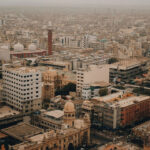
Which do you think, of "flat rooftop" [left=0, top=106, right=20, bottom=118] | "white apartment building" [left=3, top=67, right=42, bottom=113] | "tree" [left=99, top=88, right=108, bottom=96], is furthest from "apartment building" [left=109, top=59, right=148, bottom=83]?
"flat rooftop" [left=0, top=106, right=20, bottom=118]

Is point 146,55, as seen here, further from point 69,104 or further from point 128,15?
point 128,15

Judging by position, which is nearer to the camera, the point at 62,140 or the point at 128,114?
the point at 62,140

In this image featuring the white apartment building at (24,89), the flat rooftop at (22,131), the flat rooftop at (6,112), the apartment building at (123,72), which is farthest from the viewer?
the apartment building at (123,72)

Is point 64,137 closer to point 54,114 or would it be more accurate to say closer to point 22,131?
point 22,131

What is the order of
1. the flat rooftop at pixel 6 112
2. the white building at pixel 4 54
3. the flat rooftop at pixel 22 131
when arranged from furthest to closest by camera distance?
the white building at pixel 4 54, the flat rooftop at pixel 6 112, the flat rooftop at pixel 22 131

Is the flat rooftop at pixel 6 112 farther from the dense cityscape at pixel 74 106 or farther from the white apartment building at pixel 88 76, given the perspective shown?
the white apartment building at pixel 88 76

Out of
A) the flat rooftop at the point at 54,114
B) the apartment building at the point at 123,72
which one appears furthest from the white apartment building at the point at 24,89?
the apartment building at the point at 123,72

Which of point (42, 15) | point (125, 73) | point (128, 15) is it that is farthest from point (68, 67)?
point (42, 15)

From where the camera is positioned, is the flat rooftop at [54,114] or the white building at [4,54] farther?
the white building at [4,54]
